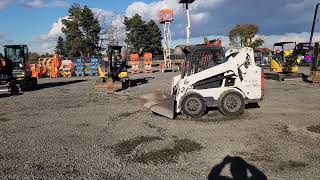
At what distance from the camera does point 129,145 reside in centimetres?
924

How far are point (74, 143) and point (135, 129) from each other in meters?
2.06

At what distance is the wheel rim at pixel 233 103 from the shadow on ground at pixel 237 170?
4716mm

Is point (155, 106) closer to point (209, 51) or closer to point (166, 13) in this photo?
point (209, 51)

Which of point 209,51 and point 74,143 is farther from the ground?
point 209,51

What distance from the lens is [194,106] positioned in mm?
12523

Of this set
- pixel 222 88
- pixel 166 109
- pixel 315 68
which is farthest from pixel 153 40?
pixel 166 109

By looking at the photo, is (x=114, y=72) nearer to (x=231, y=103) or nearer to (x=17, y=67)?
(x=17, y=67)

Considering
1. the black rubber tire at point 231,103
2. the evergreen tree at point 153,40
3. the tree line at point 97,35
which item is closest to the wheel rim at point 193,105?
the black rubber tire at point 231,103

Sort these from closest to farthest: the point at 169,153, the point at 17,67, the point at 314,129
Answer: the point at 169,153, the point at 314,129, the point at 17,67

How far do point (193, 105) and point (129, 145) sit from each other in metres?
3.82

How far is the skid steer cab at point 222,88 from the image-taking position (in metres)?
12.5

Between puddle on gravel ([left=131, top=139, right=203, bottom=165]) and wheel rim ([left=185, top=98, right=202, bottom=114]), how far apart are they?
3.11 metres

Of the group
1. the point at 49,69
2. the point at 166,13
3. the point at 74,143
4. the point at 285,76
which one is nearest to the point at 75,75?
the point at 49,69

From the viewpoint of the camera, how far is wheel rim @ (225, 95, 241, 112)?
12.5m
